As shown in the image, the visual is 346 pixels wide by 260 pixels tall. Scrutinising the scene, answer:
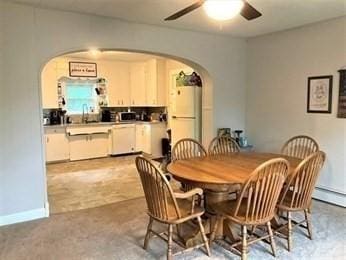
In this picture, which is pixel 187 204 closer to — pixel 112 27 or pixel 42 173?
pixel 42 173

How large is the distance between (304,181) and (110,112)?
249 inches

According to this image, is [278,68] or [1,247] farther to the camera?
[278,68]

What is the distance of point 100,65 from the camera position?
8062 mm

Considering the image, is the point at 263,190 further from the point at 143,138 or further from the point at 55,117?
the point at 55,117

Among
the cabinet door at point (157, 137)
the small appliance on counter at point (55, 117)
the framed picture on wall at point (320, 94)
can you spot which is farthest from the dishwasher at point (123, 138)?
the framed picture on wall at point (320, 94)

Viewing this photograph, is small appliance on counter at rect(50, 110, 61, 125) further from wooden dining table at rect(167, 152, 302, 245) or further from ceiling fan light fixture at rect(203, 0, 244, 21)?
ceiling fan light fixture at rect(203, 0, 244, 21)

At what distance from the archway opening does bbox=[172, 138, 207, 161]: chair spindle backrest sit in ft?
5.54

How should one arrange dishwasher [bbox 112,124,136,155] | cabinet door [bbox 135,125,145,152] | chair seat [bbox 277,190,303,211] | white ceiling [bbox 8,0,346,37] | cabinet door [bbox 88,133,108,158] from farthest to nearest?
cabinet door [bbox 135,125,145,152], dishwasher [bbox 112,124,136,155], cabinet door [bbox 88,133,108,158], white ceiling [bbox 8,0,346,37], chair seat [bbox 277,190,303,211]

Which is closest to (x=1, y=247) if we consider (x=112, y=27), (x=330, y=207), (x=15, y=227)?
(x=15, y=227)

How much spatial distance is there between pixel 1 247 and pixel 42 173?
1012 millimetres

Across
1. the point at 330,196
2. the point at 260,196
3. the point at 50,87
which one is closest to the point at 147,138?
the point at 50,87

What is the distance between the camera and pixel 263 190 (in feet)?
8.46

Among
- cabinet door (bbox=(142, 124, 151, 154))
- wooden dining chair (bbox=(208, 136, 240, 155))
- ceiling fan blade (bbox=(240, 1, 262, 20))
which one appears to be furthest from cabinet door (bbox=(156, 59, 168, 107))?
ceiling fan blade (bbox=(240, 1, 262, 20))

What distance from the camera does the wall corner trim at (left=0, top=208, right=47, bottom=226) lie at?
11.9 feet
